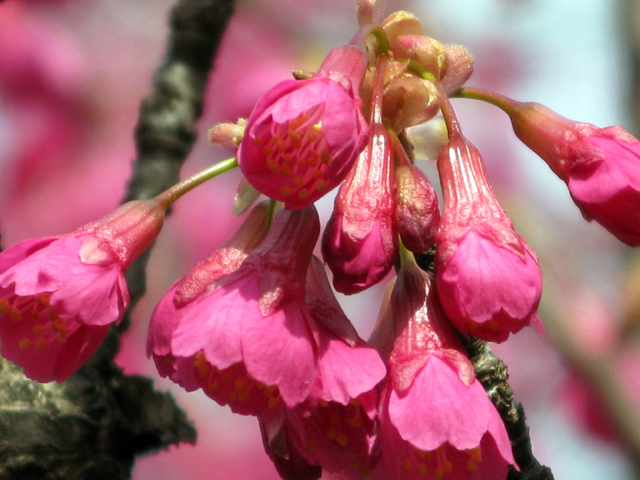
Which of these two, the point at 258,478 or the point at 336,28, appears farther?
the point at 336,28

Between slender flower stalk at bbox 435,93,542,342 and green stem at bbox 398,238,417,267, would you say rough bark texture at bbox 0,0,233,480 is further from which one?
slender flower stalk at bbox 435,93,542,342

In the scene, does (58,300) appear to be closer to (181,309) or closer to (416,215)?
(181,309)

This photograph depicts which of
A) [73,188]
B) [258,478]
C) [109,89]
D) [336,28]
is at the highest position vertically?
[336,28]

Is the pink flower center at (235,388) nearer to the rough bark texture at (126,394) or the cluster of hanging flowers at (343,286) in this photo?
the cluster of hanging flowers at (343,286)

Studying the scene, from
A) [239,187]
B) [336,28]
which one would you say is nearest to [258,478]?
[336,28]

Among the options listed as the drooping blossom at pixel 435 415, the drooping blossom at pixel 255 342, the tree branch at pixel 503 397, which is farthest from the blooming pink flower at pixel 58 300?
the tree branch at pixel 503 397

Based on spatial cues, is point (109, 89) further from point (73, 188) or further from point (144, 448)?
point (144, 448)

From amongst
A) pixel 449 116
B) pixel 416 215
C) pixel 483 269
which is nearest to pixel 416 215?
pixel 416 215
